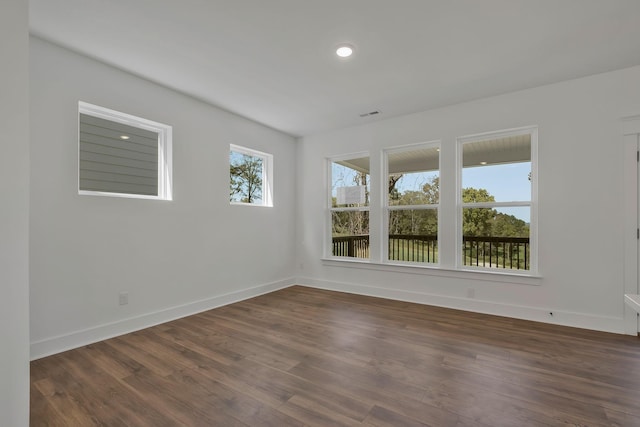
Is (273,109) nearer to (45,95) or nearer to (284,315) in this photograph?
(45,95)

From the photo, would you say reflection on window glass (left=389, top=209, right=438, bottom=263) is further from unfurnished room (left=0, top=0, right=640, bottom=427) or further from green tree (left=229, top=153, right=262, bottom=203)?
green tree (left=229, top=153, right=262, bottom=203)

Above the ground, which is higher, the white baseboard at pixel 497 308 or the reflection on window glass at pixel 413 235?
the reflection on window glass at pixel 413 235

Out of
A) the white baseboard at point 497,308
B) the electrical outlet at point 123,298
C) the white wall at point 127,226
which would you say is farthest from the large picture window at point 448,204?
the electrical outlet at point 123,298

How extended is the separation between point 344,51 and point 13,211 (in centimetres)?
252

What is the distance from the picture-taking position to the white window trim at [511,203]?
3.50 metres

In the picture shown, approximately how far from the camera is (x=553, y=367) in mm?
2314

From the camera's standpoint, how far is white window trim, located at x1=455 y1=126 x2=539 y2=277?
138 inches

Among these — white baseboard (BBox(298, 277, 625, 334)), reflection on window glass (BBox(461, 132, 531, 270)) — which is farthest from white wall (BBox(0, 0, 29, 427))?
reflection on window glass (BBox(461, 132, 531, 270))

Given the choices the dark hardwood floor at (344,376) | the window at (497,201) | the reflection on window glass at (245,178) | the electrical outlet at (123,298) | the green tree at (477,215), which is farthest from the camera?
the reflection on window glass at (245,178)

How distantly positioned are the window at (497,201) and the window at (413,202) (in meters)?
0.38

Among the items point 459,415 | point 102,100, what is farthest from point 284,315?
point 102,100

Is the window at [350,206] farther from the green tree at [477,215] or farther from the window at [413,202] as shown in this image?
the green tree at [477,215]

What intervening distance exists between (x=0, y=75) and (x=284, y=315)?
313 cm

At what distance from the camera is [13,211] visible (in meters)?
1.23
